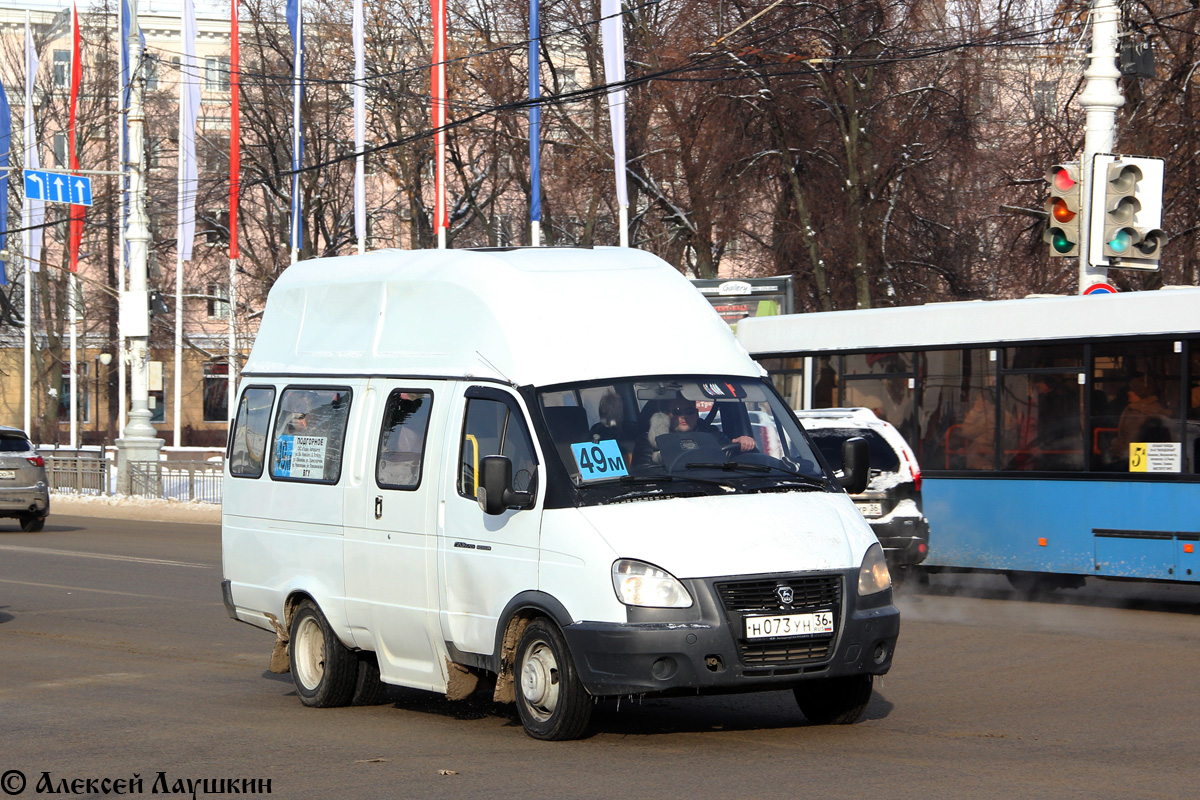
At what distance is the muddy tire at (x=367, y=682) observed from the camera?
9953 mm

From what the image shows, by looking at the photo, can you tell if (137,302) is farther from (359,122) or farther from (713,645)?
(713,645)

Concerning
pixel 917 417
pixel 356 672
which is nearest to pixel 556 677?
pixel 356 672

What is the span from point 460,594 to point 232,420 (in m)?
2.95

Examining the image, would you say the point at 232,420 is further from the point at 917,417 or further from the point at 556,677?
the point at 917,417

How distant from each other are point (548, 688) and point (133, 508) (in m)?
27.9

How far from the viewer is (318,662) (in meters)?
10.0

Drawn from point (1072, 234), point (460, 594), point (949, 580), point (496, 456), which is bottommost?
point (949, 580)

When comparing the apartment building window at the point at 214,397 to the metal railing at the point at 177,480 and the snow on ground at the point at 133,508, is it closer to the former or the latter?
the snow on ground at the point at 133,508

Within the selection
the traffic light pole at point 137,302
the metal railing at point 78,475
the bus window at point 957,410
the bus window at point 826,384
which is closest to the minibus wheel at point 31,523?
the traffic light pole at point 137,302

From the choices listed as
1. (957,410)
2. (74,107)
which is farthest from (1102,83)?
(74,107)

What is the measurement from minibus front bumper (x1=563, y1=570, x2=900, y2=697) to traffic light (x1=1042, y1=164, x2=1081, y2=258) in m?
10.7

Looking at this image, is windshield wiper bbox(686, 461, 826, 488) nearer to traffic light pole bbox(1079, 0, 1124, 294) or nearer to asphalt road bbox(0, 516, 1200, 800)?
asphalt road bbox(0, 516, 1200, 800)

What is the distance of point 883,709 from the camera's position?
9.50 meters

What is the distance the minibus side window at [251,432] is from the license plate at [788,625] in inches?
156
